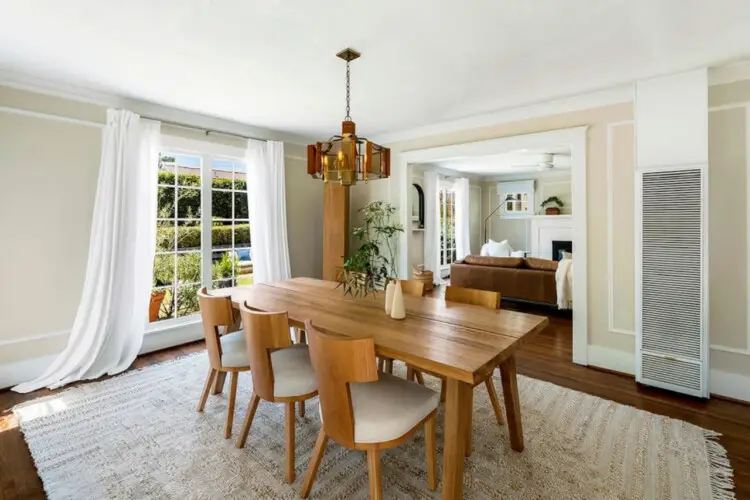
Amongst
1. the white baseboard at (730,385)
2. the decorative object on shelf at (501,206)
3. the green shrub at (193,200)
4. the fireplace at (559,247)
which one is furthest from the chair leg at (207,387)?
the decorative object on shelf at (501,206)

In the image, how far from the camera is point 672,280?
8.92 feet

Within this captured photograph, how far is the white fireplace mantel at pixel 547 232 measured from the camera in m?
8.01

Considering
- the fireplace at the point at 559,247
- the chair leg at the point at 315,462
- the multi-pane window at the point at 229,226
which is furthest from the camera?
the fireplace at the point at 559,247

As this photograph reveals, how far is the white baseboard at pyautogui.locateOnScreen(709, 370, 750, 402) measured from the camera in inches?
104

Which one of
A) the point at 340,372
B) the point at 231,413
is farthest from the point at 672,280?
the point at 231,413

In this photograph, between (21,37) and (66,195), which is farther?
(66,195)

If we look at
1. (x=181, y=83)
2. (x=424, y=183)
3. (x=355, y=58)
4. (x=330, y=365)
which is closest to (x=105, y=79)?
(x=181, y=83)

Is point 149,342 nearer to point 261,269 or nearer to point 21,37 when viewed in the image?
point 261,269

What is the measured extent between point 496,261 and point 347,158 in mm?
4001

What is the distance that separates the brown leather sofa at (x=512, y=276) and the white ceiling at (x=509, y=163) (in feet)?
5.86

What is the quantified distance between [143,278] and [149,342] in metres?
0.68

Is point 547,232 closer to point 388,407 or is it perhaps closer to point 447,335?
point 447,335

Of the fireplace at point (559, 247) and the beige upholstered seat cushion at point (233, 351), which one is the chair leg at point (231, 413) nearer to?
the beige upholstered seat cushion at point (233, 351)

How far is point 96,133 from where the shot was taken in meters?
3.21
